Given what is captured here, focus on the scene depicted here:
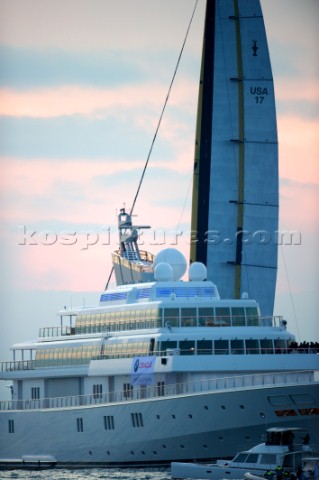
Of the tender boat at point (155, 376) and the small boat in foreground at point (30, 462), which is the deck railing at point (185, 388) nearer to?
the tender boat at point (155, 376)

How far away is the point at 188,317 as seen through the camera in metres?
106

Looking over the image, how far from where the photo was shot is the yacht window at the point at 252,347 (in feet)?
342

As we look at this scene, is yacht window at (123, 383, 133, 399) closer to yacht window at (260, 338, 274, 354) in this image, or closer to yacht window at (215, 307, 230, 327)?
yacht window at (215, 307, 230, 327)

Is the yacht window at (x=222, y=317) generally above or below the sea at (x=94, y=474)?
above

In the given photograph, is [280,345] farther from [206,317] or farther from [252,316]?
[206,317]

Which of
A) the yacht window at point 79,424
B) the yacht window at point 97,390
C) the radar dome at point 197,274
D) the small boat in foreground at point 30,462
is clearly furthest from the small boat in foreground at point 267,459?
the radar dome at point 197,274

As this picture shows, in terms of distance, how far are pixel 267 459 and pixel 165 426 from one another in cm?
1083

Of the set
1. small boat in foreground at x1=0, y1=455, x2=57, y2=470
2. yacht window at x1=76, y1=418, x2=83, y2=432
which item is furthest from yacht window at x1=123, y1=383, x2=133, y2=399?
small boat in foreground at x1=0, y1=455, x2=57, y2=470

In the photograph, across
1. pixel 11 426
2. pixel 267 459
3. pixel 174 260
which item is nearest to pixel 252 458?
pixel 267 459

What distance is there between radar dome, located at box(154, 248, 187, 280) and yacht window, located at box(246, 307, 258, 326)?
6472 millimetres

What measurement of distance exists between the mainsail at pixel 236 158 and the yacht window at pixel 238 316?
92.3ft

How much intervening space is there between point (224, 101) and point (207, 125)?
201 cm

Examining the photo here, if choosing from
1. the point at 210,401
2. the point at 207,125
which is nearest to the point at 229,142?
the point at 207,125

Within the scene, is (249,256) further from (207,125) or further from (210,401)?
(210,401)
